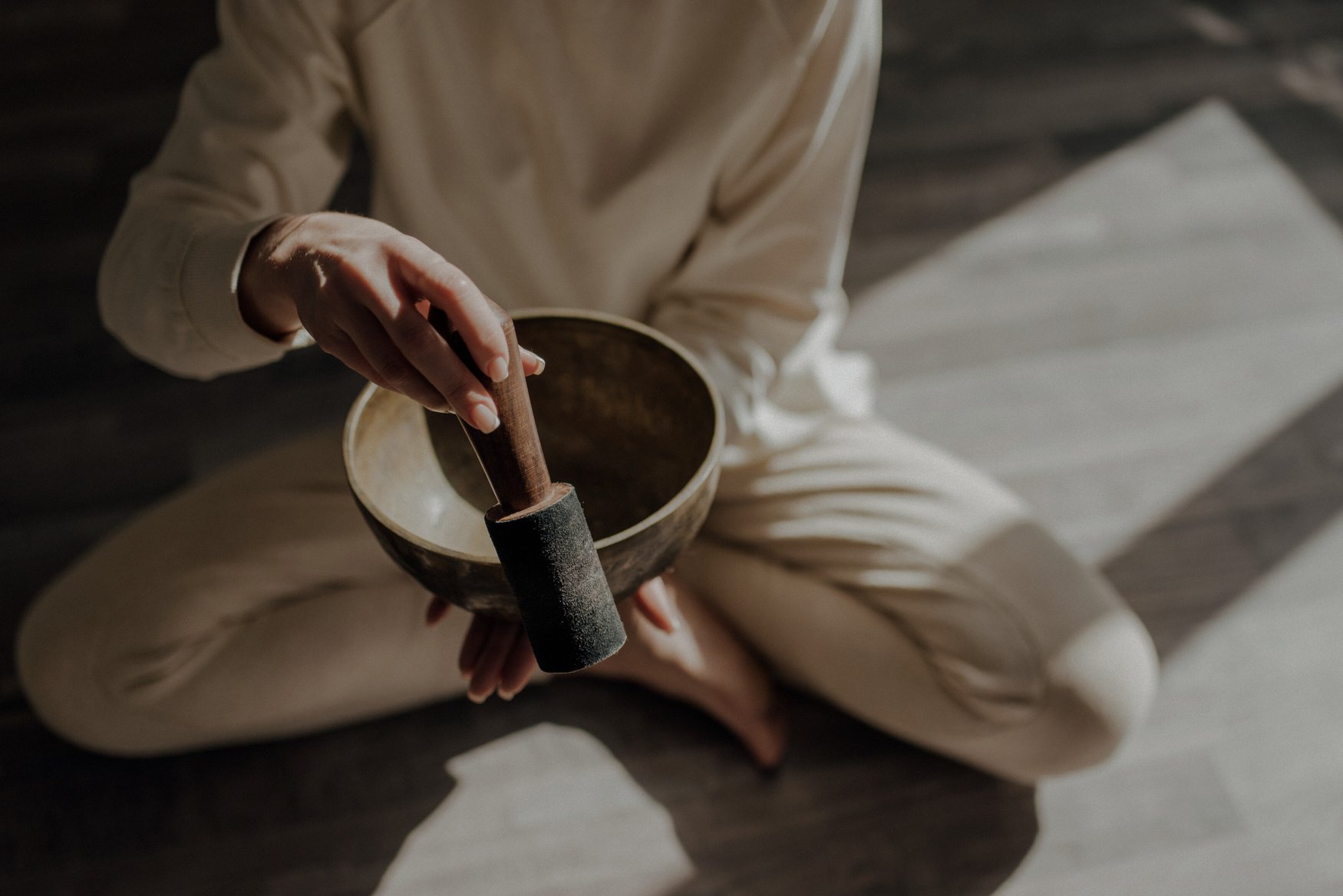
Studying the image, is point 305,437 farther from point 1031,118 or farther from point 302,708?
point 1031,118

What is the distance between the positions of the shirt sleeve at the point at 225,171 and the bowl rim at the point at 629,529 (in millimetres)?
138

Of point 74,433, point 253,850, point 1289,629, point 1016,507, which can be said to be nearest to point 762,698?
point 1016,507

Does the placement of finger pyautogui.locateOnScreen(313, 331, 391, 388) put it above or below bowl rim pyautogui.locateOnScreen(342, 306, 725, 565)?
above

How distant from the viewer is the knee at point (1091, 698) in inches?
43.3

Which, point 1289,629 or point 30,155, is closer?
point 1289,629

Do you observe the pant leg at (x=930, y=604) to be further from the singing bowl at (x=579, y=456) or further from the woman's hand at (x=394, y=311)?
the woman's hand at (x=394, y=311)

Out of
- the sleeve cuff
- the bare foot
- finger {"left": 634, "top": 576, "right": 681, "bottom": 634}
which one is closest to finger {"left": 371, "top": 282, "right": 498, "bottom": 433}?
the sleeve cuff

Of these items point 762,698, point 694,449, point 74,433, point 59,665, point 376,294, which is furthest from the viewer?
point 74,433

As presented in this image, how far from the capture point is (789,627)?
1.22m

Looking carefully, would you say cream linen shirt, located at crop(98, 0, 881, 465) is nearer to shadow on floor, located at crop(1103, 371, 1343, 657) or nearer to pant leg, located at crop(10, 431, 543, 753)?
pant leg, located at crop(10, 431, 543, 753)

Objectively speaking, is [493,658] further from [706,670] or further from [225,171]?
[225,171]

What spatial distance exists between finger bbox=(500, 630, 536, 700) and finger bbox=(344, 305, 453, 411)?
0.93 feet

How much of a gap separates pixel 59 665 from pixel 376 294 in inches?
29.1

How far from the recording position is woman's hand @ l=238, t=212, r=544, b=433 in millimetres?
644
